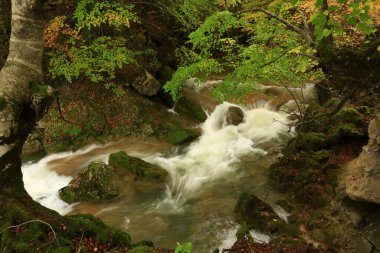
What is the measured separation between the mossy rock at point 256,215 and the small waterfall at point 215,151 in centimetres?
221

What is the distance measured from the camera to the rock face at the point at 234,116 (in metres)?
15.9

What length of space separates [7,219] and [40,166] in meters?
9.98

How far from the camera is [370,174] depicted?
18.7 feet

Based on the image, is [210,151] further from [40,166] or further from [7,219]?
[7,219]

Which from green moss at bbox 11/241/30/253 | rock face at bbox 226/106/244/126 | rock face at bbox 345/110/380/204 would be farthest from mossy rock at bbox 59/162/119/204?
rock face at bbox 345/110/380/204

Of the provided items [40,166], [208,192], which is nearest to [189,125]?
[208,192]

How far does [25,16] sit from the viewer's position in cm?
414

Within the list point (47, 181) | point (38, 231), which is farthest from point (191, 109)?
point (38, 231)

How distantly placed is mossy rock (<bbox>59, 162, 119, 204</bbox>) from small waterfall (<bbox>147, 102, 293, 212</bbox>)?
1.76 m

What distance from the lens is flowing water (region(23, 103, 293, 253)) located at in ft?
30.0

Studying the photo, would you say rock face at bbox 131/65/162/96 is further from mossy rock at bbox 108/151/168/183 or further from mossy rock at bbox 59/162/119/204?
mossy rock at bbox 59/162/119/204

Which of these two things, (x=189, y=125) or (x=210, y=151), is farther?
(x=189, y=125)

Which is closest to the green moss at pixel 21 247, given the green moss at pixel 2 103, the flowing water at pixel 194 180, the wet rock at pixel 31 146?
the green moss at pixel 2 103

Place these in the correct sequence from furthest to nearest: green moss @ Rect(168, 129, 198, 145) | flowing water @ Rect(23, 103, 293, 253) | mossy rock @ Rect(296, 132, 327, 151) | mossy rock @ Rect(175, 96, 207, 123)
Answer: mossy rock @ Rect(175, 96, 207, 123), green moss @ Rect(168, 129, 198, 145), mossy rock @ Rect(296, 132, 327, 151), flowing water @ Rect(23, 103, 293, 253)
